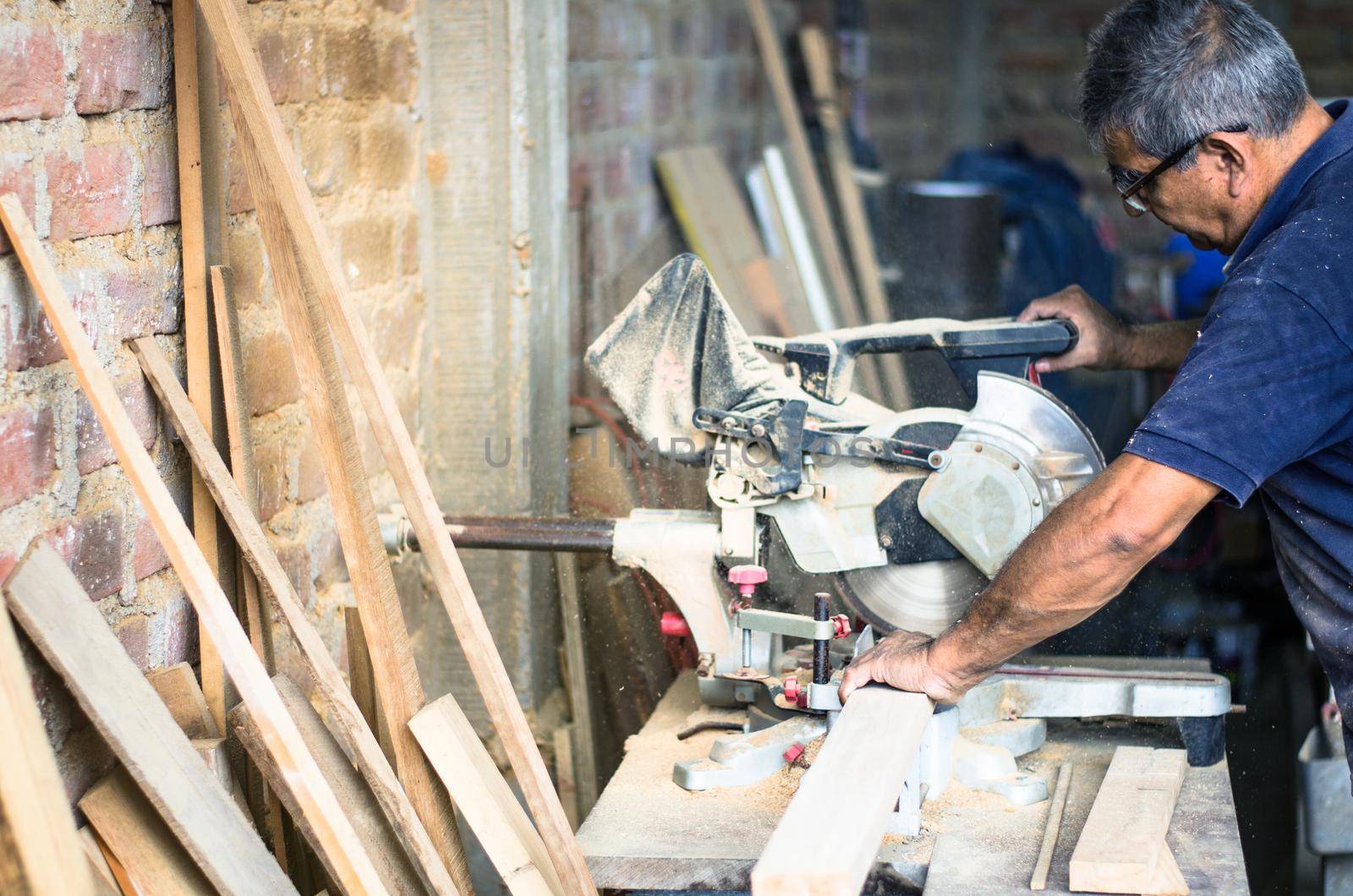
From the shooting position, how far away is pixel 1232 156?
1538 mm

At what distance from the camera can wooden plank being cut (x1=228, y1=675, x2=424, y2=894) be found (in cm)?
141

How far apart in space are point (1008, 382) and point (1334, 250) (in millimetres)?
425

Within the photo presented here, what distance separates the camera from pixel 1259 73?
1.50 m

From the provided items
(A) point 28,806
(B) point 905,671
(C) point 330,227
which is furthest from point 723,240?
(A) point 28,806

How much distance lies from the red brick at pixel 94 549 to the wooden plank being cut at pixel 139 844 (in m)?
0.20

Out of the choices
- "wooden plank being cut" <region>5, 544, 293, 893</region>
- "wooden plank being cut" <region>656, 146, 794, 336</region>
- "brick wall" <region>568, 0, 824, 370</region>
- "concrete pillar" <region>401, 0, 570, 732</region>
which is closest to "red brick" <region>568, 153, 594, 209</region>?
"brick wall" <region>568, 0, 824, 370</region>

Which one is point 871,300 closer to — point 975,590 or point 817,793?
point 975,590

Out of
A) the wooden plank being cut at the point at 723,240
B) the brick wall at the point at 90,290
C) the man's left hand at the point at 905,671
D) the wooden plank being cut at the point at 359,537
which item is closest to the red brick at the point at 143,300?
the brick wall at the point at 90,290

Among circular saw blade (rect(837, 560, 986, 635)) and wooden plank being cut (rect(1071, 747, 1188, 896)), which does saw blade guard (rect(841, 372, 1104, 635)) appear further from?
wooden plank being cut (rect(1071, 747, 1188, 896))

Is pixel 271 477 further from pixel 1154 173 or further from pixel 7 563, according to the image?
pixel 1154 173

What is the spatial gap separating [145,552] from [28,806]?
1.72 feet

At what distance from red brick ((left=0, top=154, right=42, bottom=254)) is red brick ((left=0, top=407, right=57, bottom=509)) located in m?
0.15

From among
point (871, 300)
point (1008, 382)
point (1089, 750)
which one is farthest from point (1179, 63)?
point (871, 300)

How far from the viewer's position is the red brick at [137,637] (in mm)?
1379
